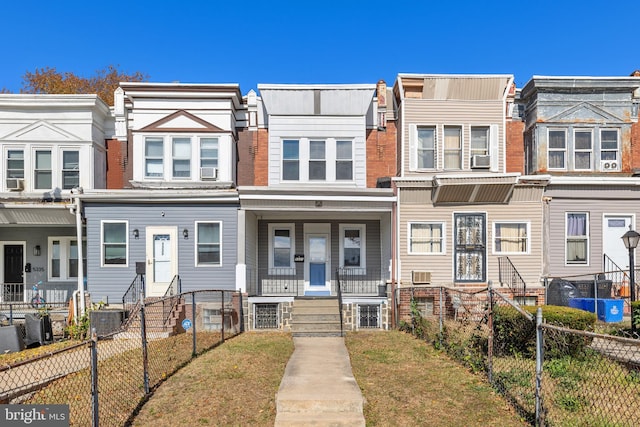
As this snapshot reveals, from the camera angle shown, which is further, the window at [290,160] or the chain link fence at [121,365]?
the window at [290,160]

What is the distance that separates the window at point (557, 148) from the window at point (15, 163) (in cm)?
1787

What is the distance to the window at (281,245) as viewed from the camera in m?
17.4

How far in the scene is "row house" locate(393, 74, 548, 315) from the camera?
15.5 meters

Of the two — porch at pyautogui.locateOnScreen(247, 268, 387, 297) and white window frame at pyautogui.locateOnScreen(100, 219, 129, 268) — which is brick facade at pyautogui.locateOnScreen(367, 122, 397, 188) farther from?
white window frame at pyautogui.locateOnScreen(100, 219, 129, 268)

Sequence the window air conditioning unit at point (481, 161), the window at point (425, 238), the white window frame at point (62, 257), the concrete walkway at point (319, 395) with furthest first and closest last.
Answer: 1. the white window frame at point (62, 257)
2. the window air conditioning unit at point (481, 161)
3. the window at point (425, 238)
4. the concrete walkway at point (319, 395)

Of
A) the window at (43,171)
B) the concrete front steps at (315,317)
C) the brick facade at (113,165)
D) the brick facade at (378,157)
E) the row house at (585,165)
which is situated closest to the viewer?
the concrete front steps at (315,317)

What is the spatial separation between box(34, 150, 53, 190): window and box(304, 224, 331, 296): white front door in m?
8.97

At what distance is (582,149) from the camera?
16391mm

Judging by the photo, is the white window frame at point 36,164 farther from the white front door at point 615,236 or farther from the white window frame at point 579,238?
the white front door at point 615,236

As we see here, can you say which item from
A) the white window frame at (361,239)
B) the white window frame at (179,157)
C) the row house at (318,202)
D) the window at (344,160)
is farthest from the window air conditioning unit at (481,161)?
the white window frame at (179,157)

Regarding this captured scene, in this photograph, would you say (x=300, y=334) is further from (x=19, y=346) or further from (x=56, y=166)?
(x=56, y=166)

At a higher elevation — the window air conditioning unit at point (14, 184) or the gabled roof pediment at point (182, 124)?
the gabled roof pediment at point (182, 124)

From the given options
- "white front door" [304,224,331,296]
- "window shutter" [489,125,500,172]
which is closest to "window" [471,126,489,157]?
"window shutter" [489,125,500,172]

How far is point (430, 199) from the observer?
51.8 ft
